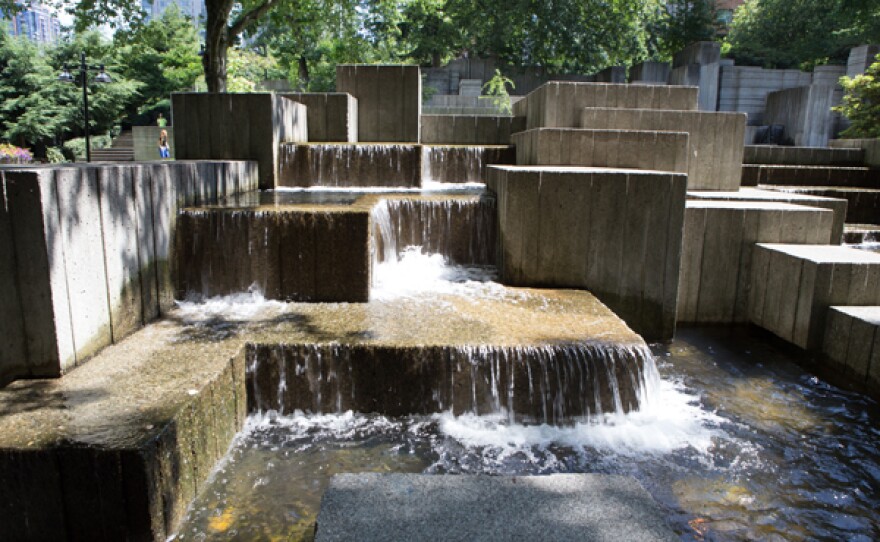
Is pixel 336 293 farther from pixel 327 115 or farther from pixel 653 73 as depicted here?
pixel 653 73

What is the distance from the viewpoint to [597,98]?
9773 mm

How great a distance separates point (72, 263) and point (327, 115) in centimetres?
851

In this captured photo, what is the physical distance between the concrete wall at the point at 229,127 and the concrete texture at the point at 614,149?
4.09 meters

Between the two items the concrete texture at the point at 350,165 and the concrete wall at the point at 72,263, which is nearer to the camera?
the concrete wall at the point at 72,263

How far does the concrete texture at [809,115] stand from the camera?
70.4 feet

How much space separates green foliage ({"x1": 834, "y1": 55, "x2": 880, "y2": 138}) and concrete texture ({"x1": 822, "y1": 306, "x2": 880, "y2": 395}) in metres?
13.3

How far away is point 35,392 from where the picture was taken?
376cm

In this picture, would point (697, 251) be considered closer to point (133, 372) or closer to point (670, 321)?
point (670, 321)

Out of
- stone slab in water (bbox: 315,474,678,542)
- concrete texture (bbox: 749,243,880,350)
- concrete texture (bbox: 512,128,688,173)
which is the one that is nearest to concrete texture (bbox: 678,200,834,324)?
concrete texture (bbox: 749,243,880,350)

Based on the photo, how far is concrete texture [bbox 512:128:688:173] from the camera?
8.09 meters

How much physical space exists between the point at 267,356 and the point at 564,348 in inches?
87.6

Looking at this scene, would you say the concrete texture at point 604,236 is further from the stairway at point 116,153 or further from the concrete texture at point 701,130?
the stairway at point 116,153

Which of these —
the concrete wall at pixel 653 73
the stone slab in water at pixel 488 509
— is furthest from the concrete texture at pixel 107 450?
the concrete wall at pixel 653 73

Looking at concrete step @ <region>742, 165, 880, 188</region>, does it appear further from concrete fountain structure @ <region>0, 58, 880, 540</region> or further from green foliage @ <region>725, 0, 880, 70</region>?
green foliage @ <region>725, 0, 880, 70</region>
